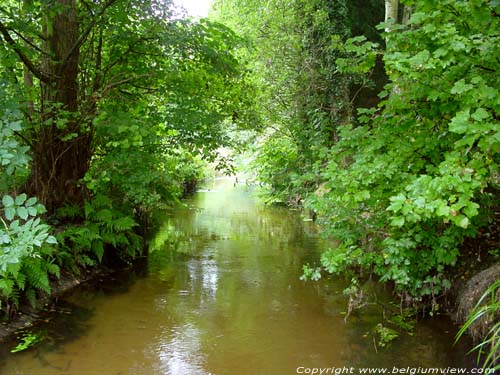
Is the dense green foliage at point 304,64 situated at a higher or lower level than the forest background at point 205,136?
higher

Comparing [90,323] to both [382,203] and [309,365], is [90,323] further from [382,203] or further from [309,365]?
[382,203]

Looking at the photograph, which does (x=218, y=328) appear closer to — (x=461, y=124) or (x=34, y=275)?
(x=34, y=275)

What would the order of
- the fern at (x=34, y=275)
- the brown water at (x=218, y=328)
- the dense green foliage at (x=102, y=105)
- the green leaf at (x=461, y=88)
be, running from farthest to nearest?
1. the dense green foliage at (x=102, y=105)
2. the fern at (x=34, y=275)
3. the brown water at (x=218, y=328)
4. the green leaf at (x=461, y=88)

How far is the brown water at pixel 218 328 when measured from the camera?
14.7 ft

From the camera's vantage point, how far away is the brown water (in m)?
4.48

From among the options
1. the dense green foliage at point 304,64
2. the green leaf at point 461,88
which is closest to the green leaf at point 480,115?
the green leaf at point 461,88

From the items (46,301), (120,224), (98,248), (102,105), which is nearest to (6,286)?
(46,301)

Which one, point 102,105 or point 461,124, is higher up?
point 102,105

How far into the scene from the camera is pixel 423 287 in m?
5.37

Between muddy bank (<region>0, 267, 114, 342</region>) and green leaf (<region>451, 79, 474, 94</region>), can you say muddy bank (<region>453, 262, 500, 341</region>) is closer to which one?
green leaf (<region>451, 79, 474, 94</region>)

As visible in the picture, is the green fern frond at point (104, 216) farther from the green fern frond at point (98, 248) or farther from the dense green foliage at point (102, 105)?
the green fern frond at point (98, 248)

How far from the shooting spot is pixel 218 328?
5.38 metres

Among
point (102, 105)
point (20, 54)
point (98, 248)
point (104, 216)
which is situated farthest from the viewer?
point (104, 216)

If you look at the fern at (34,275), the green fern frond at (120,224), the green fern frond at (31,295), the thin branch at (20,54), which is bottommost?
the green fern frond at (31,295)
